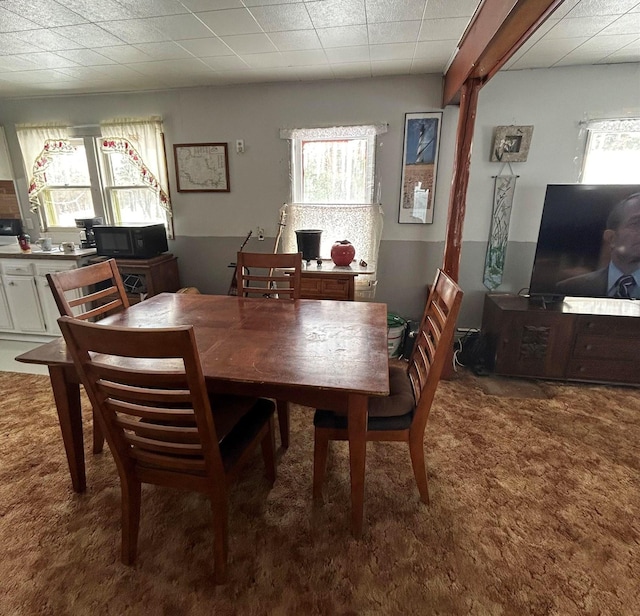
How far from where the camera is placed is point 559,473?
1795mm

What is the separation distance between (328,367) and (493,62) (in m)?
1.91

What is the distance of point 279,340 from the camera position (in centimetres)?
151

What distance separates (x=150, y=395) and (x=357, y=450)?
2.49 ft

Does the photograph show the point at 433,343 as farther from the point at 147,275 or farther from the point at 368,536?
the point at 147,275

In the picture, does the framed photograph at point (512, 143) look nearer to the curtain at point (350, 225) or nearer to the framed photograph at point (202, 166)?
the curtain at point (350, 225)

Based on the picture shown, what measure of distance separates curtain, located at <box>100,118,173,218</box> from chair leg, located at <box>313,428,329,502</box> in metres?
2.98

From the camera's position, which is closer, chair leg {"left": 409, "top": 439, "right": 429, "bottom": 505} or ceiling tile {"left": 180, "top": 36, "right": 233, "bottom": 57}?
chair leg {"left": 409, "top": 439, "right": 429, "bottom": 505}

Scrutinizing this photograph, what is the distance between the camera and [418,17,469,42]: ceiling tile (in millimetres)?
1996

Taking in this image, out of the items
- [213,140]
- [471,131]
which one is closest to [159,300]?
[213,140]

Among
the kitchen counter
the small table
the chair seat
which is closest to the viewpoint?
the chair seat

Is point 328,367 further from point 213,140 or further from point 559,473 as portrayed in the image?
point 213,140

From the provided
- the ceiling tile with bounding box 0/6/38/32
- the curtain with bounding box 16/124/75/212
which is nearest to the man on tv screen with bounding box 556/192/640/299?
the ceiling tile with bounding box 0/6/38/32

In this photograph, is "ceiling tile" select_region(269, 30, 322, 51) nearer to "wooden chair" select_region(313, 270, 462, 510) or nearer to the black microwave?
"wooden chair" select_region(313, 270, 462, 510)

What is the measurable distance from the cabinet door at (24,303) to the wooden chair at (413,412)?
10.6ft
